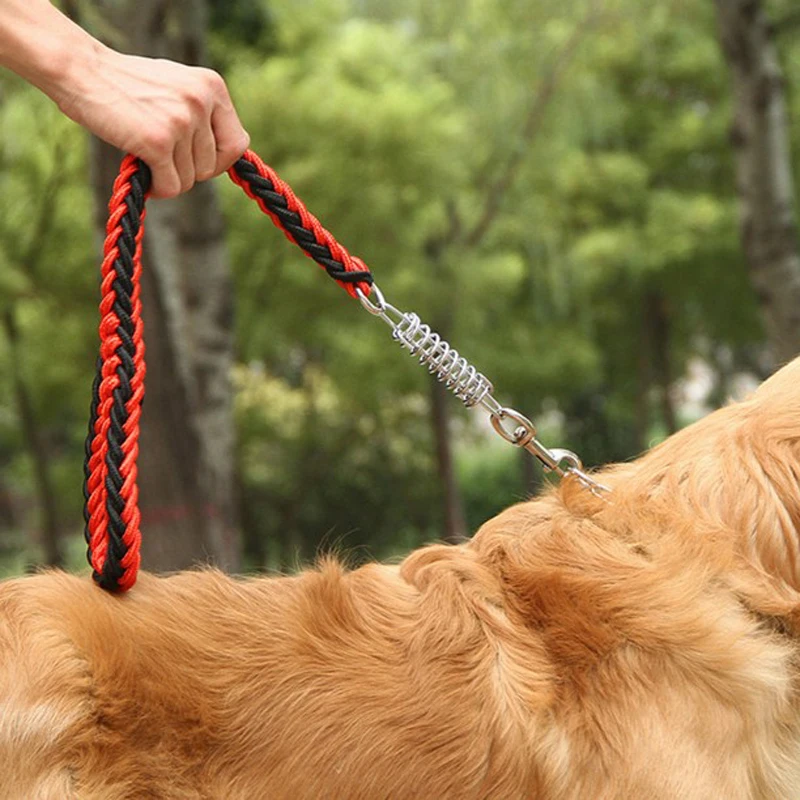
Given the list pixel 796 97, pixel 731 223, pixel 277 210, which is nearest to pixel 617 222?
pixel 731 223

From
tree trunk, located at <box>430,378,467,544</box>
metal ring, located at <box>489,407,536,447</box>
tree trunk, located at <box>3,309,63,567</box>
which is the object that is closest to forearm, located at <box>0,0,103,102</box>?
metal ring, located at <box>489,407,536,447</box>

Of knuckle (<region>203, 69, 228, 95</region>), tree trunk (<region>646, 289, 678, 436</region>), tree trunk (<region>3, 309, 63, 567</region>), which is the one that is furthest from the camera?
tree trunk (<region>646, 289, 678, 436</region>)

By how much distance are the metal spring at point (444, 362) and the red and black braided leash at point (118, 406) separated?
1.79ft

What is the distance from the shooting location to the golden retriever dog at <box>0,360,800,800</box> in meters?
1.70

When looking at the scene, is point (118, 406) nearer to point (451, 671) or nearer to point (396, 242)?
point (451, 671)

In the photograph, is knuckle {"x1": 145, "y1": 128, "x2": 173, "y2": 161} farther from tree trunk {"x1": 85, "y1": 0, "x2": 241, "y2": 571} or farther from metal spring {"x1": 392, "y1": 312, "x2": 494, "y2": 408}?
tree trunk {"x1": 85, "y1": 0, "x2": 241, "y2": 571}

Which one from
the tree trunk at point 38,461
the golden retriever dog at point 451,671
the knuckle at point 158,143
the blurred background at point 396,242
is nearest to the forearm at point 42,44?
the knuckle at point 158,143

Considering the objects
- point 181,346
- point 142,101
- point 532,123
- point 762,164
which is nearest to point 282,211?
point 142,101

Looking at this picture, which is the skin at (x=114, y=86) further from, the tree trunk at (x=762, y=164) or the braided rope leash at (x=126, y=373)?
the tree trunk at (x=762, y=164)

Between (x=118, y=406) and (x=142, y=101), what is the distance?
1.67 ft

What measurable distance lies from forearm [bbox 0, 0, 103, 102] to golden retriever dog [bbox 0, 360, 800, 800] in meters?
0.82

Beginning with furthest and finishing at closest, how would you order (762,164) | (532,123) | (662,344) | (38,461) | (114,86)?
(662,344)
(38,461)
(532,123)
(762,164)
(114,86)

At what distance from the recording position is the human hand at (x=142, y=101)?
194 cm

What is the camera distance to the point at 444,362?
231 cm
